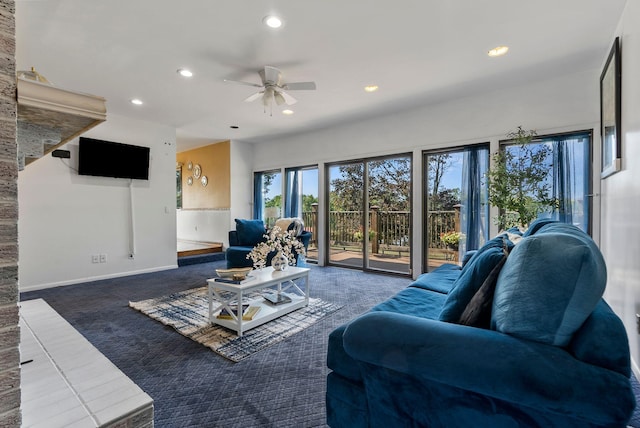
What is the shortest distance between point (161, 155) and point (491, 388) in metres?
5.72

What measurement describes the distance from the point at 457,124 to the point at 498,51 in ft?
4.43

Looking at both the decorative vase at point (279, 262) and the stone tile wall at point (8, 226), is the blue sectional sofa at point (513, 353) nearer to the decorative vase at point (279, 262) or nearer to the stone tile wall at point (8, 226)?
the stone tile wall at point (8, 226)

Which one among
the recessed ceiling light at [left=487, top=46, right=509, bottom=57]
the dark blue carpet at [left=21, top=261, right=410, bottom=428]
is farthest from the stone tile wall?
the recessed ceiling light at [left=487, top=46, right=509, bottom=57]

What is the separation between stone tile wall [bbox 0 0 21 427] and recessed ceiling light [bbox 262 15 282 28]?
6.90 ft

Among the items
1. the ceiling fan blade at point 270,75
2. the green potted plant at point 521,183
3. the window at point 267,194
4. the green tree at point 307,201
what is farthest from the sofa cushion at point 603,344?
the window at point 267,194

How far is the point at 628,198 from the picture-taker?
2074 mm

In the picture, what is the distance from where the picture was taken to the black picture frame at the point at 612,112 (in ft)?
7.55

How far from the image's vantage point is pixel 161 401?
1688 millimetres

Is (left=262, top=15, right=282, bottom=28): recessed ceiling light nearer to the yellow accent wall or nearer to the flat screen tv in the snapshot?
the flat screen tv

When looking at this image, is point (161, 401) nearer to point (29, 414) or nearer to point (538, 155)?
point (29, 414)

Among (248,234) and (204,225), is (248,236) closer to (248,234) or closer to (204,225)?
(248,234)

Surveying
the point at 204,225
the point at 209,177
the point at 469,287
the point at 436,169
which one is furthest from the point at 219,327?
the point at 209,177

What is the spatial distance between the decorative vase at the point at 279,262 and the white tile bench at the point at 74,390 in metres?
1.69

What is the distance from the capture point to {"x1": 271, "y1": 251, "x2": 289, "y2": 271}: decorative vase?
10.2 feet
